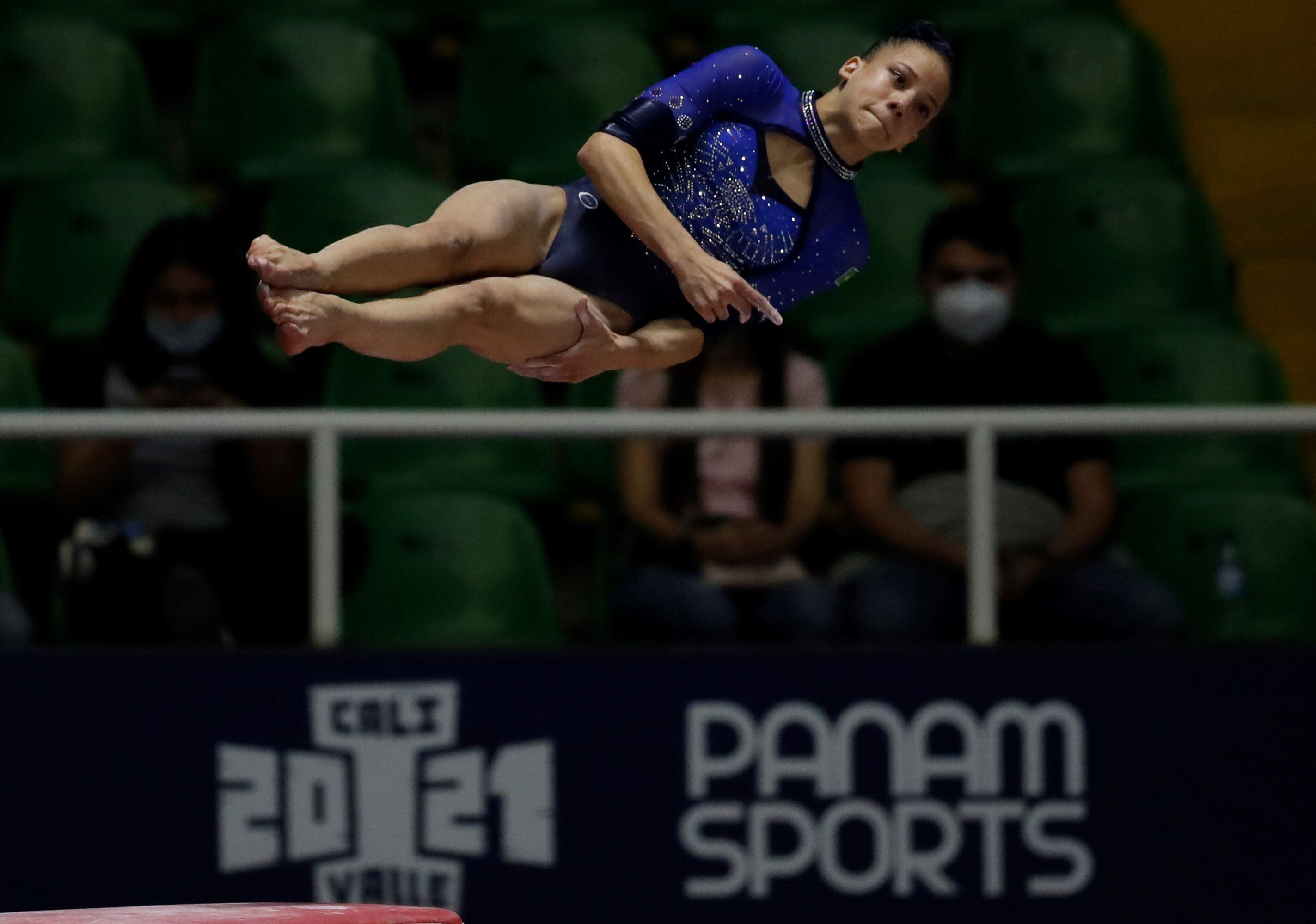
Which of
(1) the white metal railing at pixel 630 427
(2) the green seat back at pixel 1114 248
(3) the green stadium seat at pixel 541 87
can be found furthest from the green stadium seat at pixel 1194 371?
(3) the green stadium seat at pixel 541 87

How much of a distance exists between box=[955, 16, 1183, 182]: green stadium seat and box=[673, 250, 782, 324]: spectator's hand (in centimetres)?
413

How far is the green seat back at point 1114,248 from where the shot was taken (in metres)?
6.88

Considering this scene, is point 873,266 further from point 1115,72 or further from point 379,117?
point 379,117

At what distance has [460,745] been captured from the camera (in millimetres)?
5250

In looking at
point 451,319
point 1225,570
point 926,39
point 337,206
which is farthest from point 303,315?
point 337,206

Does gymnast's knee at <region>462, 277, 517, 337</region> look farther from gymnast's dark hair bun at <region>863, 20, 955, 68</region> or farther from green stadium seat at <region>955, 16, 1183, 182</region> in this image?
green stadium seat at <region>955, 16, 1183, 182</region>

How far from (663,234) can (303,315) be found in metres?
0.58

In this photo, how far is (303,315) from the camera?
3096mm

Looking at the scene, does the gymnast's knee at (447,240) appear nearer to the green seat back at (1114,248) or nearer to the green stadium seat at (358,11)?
the green seat back at (1114,248)

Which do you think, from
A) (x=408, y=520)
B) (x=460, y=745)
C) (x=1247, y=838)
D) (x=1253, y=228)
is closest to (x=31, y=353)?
(x=408, y=520)

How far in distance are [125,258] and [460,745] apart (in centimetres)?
225

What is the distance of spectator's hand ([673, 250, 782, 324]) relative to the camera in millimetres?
3201

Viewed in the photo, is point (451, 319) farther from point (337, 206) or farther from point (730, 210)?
point (337, 206)

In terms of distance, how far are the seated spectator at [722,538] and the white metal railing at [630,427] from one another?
0.26ft
